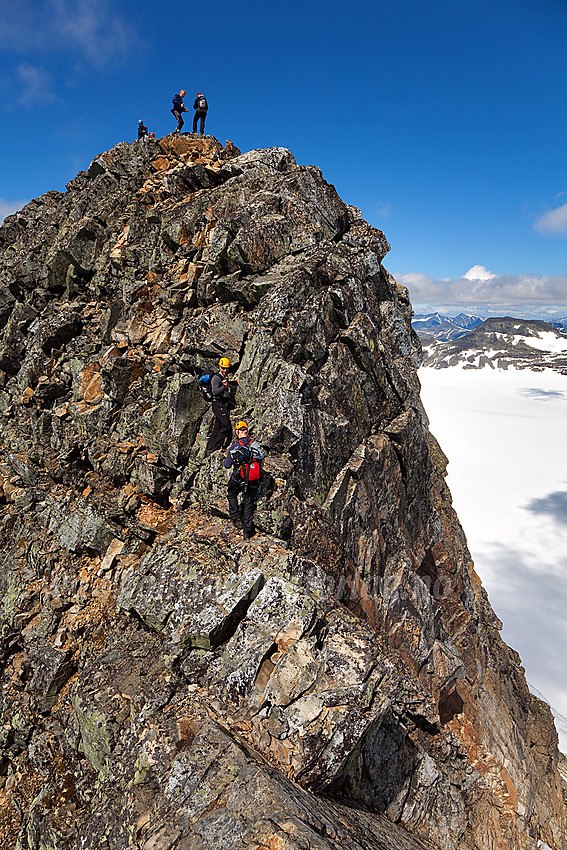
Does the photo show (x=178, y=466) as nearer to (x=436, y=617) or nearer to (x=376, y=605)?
(x=376, y=605)

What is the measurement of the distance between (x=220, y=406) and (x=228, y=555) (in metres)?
5.50

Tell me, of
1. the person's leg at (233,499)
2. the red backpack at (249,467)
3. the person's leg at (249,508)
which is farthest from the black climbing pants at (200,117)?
the person's leg at (249,508)

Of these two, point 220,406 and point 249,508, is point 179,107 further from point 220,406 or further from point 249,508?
point 249,508

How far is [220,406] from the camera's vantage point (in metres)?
15.2

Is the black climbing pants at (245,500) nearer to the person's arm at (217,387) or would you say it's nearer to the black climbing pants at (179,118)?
the person's arm at (217,387)

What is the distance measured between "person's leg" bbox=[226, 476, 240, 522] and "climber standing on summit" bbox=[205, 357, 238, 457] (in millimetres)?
2647

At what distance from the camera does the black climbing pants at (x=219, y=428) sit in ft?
49.9

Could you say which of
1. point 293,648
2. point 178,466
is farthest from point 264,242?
point 293,648

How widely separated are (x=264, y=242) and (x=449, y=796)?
23055mm

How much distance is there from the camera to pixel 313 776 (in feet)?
31.1

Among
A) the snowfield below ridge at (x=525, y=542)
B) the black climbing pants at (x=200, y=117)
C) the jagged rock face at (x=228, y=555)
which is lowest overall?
the snowfield below ridge at (x=525, y=542)

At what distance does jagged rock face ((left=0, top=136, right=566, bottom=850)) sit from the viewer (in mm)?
9992

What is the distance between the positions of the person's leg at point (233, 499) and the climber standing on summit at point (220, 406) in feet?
8.69

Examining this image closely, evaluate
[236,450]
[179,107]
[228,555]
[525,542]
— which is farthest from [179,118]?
[525,542]
